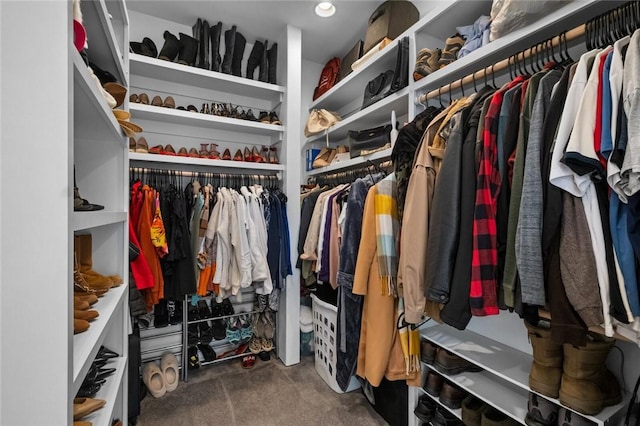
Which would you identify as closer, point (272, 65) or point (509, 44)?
point (509, 44)

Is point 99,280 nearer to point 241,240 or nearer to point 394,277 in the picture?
point 241,240

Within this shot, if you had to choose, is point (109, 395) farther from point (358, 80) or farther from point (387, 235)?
point (358, 80)

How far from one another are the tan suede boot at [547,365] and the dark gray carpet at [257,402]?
106 centimetres

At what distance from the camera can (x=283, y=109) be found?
2535 millimetres

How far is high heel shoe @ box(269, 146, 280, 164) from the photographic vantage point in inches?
100.0

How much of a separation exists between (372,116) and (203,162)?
133 centimetres

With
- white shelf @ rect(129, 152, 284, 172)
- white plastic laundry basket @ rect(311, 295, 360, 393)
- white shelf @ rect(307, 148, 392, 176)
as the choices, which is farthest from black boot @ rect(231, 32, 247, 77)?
white plastic laundry basket @ rect(311, 295, 360, 393)

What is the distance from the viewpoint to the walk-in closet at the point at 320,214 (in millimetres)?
610

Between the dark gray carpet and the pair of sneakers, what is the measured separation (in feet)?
6.66

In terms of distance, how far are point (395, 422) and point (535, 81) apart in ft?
5.94

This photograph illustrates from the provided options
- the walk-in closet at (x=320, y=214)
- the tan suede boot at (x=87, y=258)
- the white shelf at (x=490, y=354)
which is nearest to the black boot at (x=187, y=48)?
the walk-in closet at (x=320, y=214)

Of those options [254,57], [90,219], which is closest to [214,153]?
[254,57]

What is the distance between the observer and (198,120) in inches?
90.0

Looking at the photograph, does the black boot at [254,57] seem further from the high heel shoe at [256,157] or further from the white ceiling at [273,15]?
the high heel shoe at [256,157]
